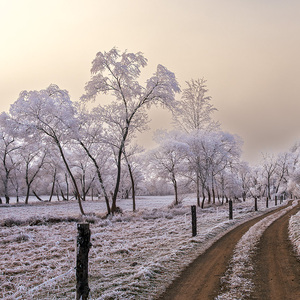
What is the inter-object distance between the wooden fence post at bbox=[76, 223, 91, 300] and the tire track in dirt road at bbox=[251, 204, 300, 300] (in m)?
3.29

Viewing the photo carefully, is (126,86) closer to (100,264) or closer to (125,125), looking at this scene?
(125,125)

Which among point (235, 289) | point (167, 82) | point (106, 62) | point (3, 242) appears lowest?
point (3, 242)

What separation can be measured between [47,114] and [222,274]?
64.1 ft

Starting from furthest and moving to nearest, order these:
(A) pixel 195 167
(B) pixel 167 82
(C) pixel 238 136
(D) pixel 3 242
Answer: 1. (C) pixel 238 136
2. (A) pixel 195 167
3. (B) pixel 167 82
4. (D) pixel 3 242

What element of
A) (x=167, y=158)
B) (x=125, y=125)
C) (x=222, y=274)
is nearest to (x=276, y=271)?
(x=222, y=274)

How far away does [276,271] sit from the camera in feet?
19.2

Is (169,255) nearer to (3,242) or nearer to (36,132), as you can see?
(3,242)

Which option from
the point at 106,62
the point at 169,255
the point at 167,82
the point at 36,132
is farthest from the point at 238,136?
the point at 169,255

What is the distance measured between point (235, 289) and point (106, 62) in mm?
19461

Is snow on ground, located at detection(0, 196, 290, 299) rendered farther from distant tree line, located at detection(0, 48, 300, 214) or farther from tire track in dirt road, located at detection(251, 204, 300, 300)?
distant tree line, located at detection(0, 48, 300, 214)

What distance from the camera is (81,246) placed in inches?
188

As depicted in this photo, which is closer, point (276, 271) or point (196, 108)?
point (276, 271)

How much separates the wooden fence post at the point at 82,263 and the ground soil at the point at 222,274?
5.11 ft

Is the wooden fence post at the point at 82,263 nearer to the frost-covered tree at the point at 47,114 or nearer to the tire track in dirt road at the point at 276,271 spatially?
the tire track in dirt road at the point at 276,271
